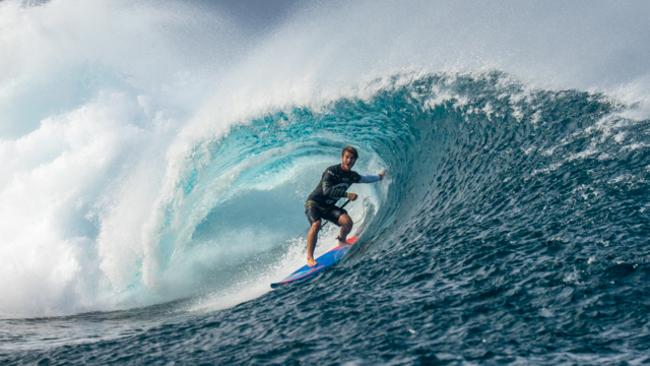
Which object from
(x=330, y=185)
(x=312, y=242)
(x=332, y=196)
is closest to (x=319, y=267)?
(x=312, y=242)

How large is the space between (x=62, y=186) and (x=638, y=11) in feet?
48.8

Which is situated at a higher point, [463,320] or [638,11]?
[638,11]

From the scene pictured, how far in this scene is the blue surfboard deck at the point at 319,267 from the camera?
8297mm

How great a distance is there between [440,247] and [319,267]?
76.7 inches

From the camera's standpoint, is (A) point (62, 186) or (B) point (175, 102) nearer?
(A) point (62, 186)

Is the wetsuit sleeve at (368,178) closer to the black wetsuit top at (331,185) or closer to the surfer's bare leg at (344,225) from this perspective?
the black wetsuit top at (331,185)

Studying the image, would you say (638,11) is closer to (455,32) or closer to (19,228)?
(455,32)

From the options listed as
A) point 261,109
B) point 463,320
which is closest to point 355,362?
point 463,320

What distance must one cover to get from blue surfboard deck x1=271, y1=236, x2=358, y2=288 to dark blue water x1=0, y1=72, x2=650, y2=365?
243 millimetres

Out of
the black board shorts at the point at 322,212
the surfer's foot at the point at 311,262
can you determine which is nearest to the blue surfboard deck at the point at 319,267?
the surfer's foot at the point at 311,262

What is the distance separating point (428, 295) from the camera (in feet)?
20.1

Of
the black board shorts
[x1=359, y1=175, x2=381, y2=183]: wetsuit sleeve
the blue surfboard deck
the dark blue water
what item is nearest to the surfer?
the black board shorts

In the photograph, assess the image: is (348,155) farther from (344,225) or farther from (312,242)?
(312,242)

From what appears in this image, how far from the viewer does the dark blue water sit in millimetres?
5129
